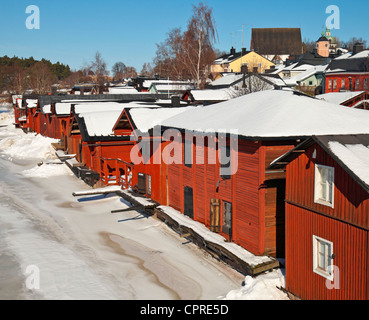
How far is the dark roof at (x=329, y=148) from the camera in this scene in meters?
9.78

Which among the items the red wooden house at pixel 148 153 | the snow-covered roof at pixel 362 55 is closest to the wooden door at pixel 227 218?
the red wooden house at pixel 148 153

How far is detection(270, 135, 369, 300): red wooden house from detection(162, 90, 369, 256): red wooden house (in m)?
1.81

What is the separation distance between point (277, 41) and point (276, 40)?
1.40 ft

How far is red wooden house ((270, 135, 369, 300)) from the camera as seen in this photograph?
384 inches

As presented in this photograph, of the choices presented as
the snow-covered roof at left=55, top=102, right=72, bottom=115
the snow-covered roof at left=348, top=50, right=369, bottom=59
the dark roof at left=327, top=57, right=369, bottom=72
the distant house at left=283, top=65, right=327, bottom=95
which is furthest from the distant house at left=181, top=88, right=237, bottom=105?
the distant house at left=283, top=65, right=327, bottom=95

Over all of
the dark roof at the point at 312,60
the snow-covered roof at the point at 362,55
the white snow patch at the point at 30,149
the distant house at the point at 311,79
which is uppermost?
the dark roof at the point at 312,60

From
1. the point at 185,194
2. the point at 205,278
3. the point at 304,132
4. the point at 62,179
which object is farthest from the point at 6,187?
the point at 304,132

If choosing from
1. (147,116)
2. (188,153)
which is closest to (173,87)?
(147,116)

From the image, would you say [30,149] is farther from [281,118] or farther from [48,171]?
[281,118]

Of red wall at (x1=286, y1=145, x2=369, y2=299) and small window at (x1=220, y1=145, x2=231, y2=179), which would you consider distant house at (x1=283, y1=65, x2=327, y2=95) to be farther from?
red wall at (x1=286, y1=145, x2=369, y2=299)

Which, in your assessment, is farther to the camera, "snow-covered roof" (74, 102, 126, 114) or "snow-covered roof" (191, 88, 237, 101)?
"snow-covered roof" (191, 88, 237, 101)

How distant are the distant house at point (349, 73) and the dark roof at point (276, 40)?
65.0m

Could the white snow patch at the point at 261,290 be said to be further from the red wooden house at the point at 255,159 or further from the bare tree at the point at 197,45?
the bare tree at the point at 197,45
